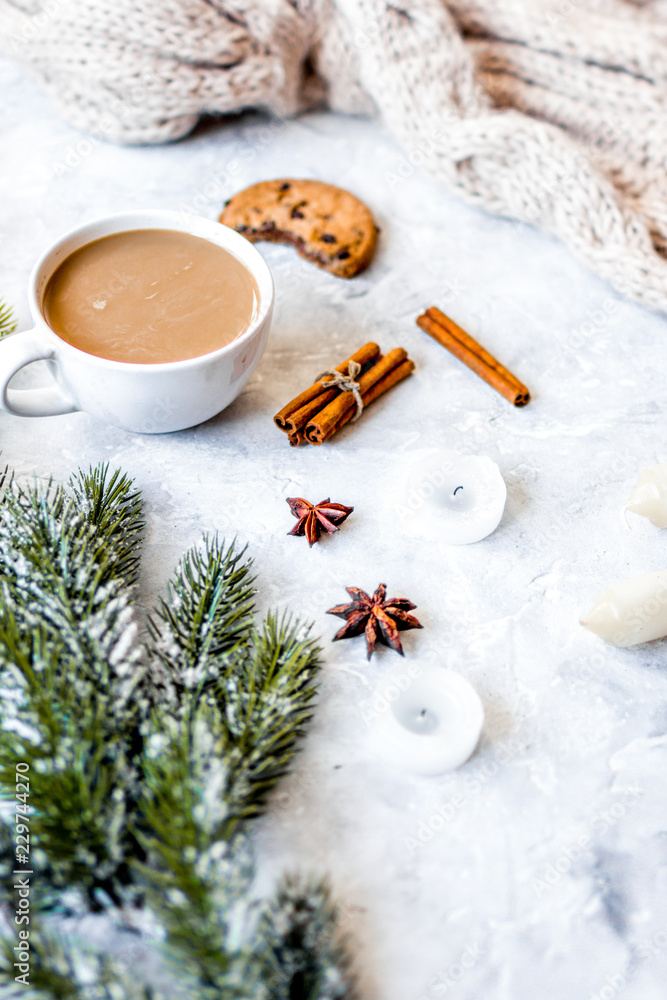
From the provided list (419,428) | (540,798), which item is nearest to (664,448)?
(419,428)

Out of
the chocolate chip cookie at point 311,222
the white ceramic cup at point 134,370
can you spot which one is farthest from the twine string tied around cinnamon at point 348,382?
the chocolate chip cookie at point 311,222

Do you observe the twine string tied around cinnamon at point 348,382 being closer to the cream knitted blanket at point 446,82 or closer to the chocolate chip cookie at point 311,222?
the chocolate chip cookie at point 311,222

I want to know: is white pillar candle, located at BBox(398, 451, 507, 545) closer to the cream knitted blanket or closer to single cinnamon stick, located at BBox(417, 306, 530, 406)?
single cinnamon stick, located at BBox(417, 306, 530, 406)

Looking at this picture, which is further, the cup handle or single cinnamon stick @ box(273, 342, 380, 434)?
single cinnamon stick @ box(273, 342, 380, 434)

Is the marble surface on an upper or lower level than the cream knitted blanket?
lower

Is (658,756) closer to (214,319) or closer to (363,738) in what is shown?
(363,738)

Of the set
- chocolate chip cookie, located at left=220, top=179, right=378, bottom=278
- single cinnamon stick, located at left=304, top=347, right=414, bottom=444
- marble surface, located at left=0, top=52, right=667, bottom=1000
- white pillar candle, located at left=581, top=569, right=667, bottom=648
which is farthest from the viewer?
chocolate chip cookie, located at left=220, top=179, right=378, bottom=278

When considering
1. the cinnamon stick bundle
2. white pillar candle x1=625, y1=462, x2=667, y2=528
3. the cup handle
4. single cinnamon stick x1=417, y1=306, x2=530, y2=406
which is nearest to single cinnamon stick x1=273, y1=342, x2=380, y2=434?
the cinnamon stick bundle
